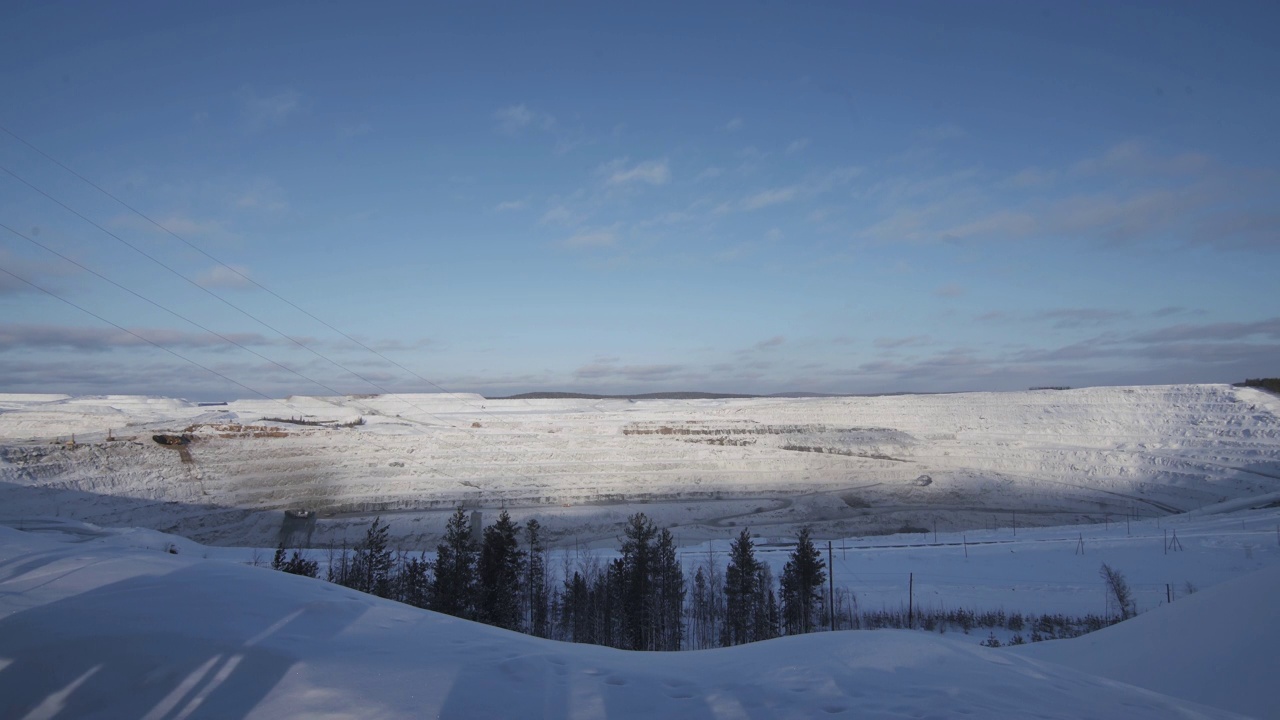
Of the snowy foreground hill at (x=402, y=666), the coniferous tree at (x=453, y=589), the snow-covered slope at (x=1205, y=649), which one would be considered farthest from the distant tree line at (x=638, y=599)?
the snowy foreground hill at (x=402, y=666)

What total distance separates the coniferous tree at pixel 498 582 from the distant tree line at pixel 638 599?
0.11ft

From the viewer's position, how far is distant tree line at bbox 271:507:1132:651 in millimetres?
21484

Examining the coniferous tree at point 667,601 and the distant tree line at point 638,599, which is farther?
the coniferous tree at point 667,601

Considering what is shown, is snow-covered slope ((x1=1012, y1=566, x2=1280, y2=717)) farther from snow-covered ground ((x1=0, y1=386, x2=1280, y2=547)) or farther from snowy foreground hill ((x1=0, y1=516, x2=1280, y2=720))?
snow-covered ground ((x1=0, y1=386, x2=1280, y2=547))

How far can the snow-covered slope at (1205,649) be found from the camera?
750cm

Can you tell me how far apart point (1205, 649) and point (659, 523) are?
113 feet

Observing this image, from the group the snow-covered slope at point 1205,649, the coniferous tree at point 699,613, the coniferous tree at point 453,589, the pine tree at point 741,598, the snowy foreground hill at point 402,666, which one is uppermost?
the snowy foreground hill at point 402,666

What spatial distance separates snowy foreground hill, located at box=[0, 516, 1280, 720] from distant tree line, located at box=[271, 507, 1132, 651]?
14062mm

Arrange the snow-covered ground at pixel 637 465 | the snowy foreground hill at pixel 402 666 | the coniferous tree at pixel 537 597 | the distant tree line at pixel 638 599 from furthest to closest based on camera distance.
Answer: the snow-covered ground at pixel 637 465
the coniferous tree at pixel 537 597
the distant tree line at pixel 638 599
the snowy foreground hill at pixel 402 666

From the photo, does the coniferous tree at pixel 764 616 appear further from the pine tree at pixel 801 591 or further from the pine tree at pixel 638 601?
the pine tree at pixel 638 601

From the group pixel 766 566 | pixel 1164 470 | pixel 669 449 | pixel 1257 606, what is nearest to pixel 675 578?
pixel 766 566

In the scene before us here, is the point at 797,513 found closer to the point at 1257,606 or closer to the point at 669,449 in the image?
the point at 669,449

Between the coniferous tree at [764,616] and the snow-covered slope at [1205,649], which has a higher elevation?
the snow-covered slope at [1205,649]

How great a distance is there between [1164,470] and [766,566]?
38380mm
